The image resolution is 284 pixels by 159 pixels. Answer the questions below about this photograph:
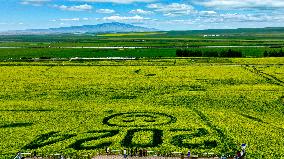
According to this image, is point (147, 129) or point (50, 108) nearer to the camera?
point (147, 129)

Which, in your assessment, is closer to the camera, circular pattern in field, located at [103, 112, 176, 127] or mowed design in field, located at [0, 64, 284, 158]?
mowed design in field, located at [0, 64, 284, 158]

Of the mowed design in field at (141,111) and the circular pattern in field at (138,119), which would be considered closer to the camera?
the mowed design in field at (141,111)

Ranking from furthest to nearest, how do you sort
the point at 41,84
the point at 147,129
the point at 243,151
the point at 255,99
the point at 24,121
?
1. the point at 41,84
2. the point at 255,99
3. the point at 24,121
4. the point at 147,129
5. the point at 243,151

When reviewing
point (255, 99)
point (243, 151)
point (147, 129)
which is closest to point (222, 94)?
point (255, 99)

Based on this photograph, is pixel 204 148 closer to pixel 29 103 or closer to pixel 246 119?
pixel 246 119
